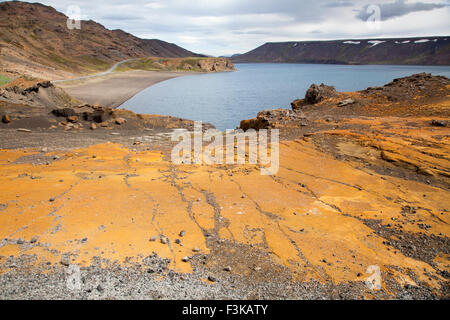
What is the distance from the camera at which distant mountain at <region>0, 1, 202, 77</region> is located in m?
58.5

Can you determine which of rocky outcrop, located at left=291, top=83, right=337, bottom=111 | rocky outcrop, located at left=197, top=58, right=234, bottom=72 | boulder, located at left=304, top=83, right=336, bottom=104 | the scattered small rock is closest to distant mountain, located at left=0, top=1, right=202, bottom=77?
rocky outcrop, located at left=197, top=58, right=234, bottom=72

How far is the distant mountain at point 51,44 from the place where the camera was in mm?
58531

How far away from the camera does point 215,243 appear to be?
621 cm

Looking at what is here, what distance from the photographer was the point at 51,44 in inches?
3187

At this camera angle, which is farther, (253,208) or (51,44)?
(51,44)

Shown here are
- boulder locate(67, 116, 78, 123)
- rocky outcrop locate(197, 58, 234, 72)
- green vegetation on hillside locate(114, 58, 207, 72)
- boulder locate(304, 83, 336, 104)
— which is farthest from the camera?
rocky outcrop locate(197, 58, 234, 72)

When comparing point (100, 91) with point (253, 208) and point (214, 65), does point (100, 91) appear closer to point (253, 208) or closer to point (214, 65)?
point (253, 208)

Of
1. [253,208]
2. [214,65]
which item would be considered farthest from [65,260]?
[214,65]

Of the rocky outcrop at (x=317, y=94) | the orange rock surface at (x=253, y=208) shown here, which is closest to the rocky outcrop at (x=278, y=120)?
the orange rock surface at (x=253, y=208)

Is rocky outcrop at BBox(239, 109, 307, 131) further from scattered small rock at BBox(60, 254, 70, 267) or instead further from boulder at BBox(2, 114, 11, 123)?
boulder at BBox(2, 114, 11, 123)

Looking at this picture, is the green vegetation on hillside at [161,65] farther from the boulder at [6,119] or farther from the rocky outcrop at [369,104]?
the rocky outcrop at [369,104]
